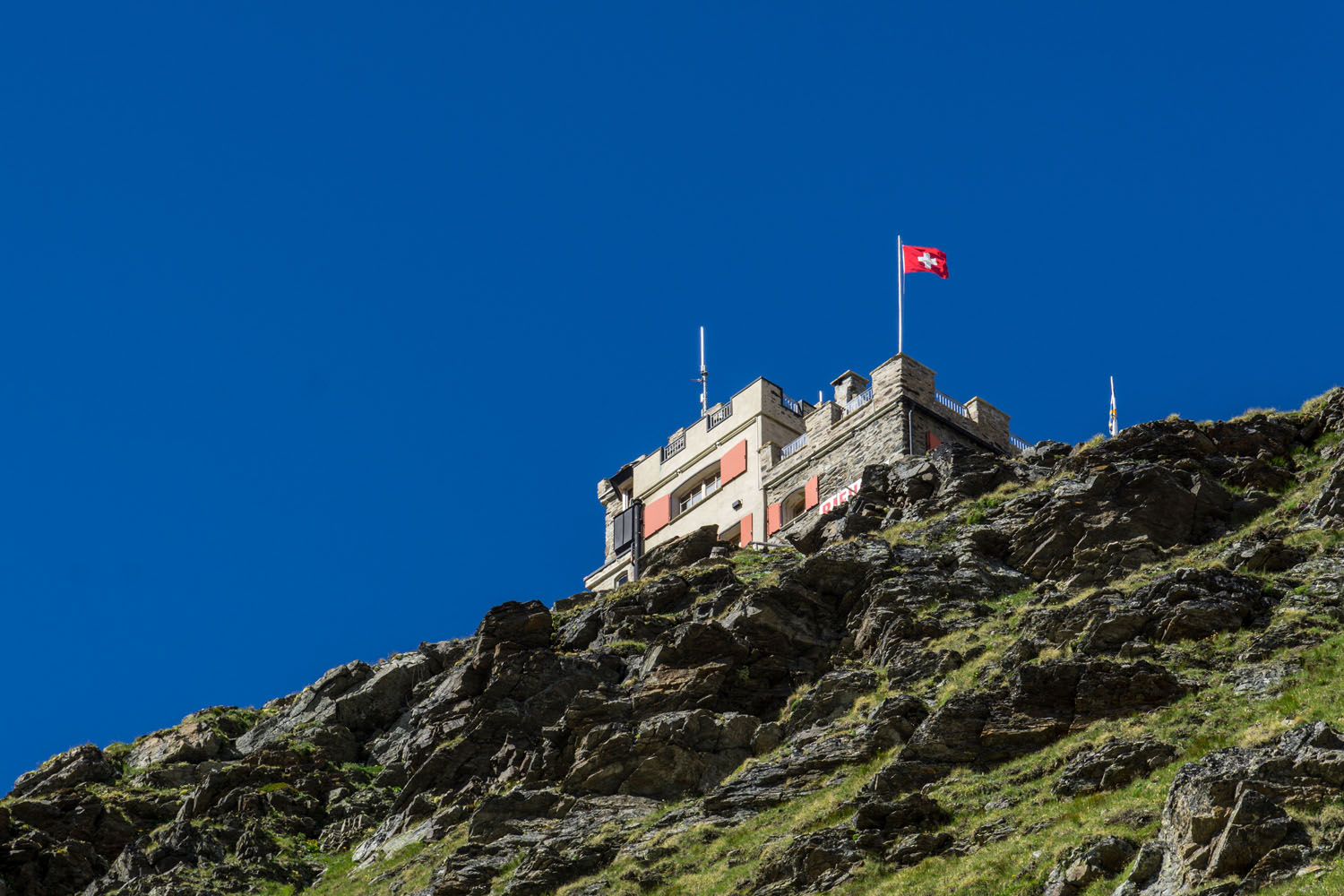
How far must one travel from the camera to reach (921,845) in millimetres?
31359

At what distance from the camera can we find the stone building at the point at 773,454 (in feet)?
223

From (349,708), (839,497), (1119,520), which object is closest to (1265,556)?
(1119,520)

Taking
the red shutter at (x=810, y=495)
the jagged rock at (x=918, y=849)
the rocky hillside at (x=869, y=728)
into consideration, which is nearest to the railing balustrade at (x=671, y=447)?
the red shutter at (x=810, y=495)

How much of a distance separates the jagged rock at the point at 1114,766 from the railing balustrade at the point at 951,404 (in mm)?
37820

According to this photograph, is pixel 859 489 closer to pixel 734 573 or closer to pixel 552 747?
pixel 734 573

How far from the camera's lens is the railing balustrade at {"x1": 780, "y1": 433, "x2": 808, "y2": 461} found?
7169 cm

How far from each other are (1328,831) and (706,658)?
23.4 metres

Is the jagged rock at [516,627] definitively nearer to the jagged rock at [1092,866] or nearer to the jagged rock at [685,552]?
the jagged rock at [685,552]

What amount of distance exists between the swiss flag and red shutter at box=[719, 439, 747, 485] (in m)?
10.3

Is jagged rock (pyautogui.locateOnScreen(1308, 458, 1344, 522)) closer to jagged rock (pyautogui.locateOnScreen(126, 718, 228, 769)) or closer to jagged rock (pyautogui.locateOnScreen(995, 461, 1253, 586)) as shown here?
jagged rock (pyautogui.locateOnScreen(995, 461, 1253, 586))

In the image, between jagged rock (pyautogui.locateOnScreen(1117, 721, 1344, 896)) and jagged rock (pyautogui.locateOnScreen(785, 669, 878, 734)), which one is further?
jagged rock (pyautogui.locateOnScreen(785, 669, 878, 734))

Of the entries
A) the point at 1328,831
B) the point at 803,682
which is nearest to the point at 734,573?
the point at 803,682

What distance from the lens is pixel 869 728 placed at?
38.8m

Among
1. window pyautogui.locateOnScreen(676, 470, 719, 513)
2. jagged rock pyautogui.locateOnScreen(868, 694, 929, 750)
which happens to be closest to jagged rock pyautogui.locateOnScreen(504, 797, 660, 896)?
jagged rock pyautogui.locateOnScreen(868, 694, 929, 750)
